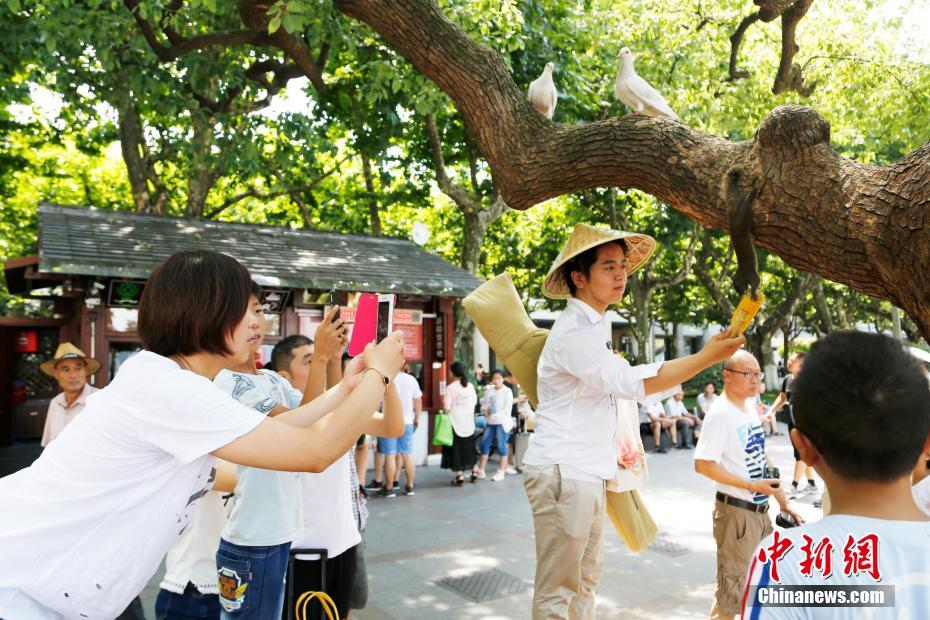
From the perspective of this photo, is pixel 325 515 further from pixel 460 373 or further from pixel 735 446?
pixel 460 373

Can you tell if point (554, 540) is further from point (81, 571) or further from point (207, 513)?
point (81, 571)

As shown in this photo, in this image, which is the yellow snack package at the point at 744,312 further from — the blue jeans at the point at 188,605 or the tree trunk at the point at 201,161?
the tree trunk at the point at 201,161

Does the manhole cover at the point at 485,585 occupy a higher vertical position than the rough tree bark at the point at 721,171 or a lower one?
lower

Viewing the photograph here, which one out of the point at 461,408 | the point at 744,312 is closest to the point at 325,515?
the point at 744,312

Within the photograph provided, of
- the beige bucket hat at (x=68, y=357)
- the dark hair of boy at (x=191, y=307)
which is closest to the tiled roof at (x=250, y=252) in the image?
the beige bucket hat at (x=68, y=357)

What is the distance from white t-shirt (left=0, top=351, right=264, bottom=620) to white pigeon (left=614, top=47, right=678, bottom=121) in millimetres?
2832

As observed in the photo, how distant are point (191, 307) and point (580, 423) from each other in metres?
1.80

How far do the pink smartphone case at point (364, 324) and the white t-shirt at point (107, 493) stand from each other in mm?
535

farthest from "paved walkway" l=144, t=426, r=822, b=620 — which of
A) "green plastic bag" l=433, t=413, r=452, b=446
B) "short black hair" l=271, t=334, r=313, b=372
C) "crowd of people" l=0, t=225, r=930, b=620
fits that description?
"short black hair" l=271, t=334, r=313, b=372

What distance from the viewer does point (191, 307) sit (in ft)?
6.05

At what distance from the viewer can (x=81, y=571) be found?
161 centimetres

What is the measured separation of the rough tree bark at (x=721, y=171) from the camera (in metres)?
2.01

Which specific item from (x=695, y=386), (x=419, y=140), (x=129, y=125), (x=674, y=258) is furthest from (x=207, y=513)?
(x=695, y=386)

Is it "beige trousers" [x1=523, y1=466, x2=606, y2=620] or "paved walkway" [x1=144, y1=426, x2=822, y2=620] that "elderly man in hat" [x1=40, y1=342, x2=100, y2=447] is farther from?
"beige trousers" [x1=523, y1=466, x2=606, y2=620]
